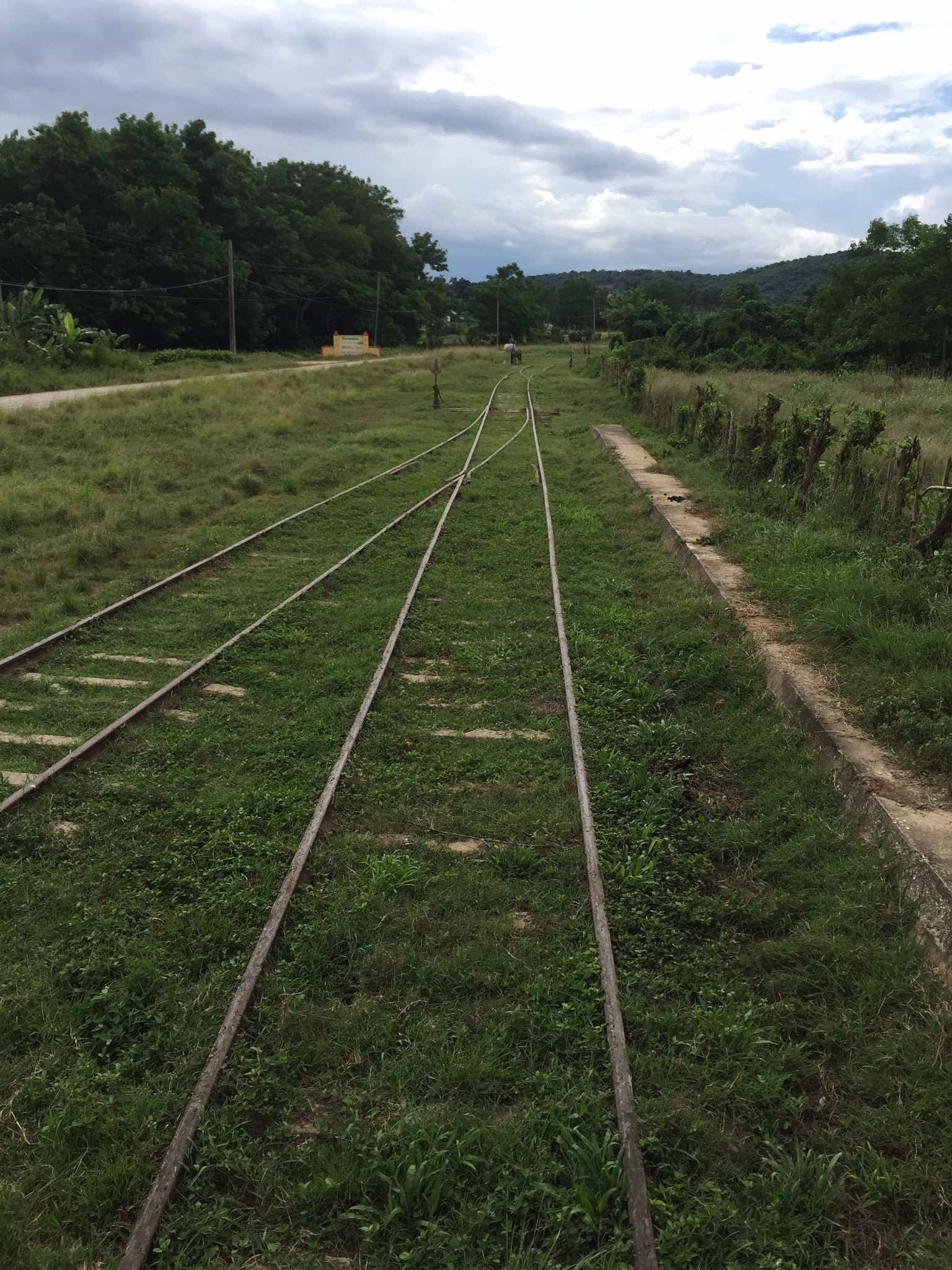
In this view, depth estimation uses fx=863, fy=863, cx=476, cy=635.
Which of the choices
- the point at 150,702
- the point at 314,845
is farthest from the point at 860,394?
the point at 314,845

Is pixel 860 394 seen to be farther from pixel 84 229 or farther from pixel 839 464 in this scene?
pixel 84 229

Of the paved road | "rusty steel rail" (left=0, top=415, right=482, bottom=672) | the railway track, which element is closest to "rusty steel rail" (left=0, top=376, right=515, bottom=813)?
the railway track

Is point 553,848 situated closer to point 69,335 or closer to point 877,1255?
point 877,1255

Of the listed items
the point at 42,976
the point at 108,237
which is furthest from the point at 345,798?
the point at 108,237

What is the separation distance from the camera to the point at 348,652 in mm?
7617

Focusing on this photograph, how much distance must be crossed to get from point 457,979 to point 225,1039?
40.1 inches

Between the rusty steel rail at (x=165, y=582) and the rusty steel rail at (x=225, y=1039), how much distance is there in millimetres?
3060

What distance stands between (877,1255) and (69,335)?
39.4 metres

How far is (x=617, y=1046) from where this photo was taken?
3.33m

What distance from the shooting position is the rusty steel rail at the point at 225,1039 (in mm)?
2582

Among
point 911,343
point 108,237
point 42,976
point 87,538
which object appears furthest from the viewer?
point 108,237

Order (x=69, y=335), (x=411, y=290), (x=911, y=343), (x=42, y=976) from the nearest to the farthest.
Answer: (x=42, y=976), (x=69, y=335), (x=911, y=343), (x=411, y=290)

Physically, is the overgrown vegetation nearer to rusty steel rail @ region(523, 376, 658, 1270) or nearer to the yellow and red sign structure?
the yellow and red sign structure

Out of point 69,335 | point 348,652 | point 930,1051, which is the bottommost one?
point 930,1051
